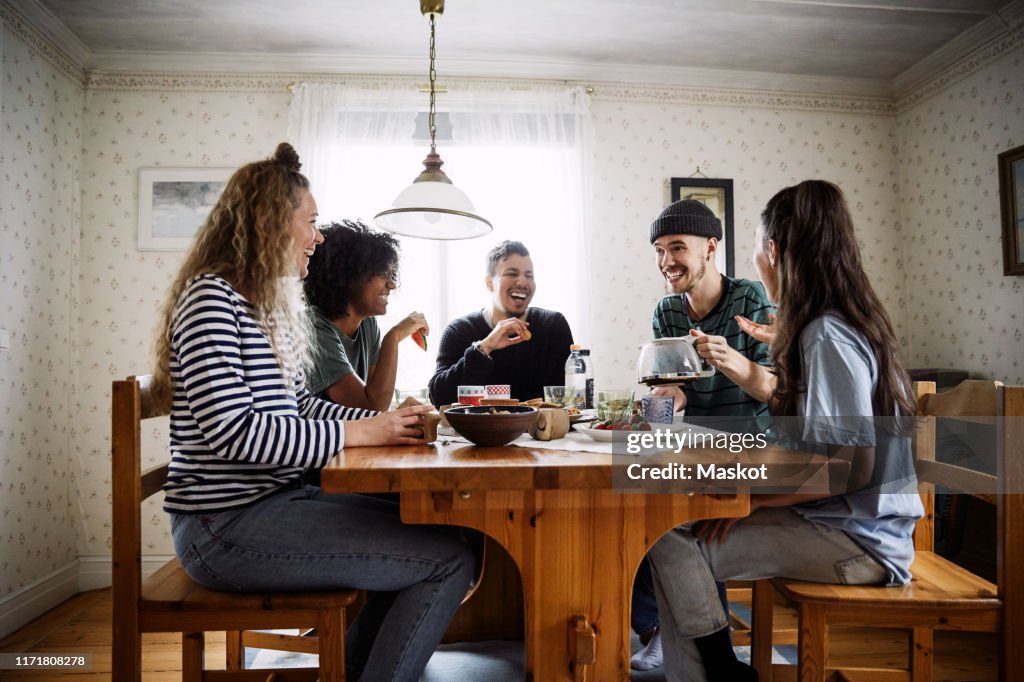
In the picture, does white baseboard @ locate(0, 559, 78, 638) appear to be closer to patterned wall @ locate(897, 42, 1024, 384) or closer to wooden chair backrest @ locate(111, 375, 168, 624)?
wooden chair backrest @ locate(111, 375, 168, 624)

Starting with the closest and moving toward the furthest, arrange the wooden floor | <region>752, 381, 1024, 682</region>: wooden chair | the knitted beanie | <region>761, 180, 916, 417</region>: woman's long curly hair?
<region>752, 381, 1024, 682</region>: wooden chair → <region>761, 180, 916, 417</region>: woman's long curly hair → the wooden floor → the knitted beanie

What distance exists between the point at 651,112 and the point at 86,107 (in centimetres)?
304

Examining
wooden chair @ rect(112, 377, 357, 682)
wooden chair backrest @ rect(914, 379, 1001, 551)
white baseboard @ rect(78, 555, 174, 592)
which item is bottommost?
white baseboard @ rect(78, 555, 174, 592)

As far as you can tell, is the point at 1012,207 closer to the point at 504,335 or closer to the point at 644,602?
the point at 504,335

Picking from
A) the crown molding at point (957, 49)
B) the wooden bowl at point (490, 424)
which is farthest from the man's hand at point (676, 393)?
the crown molding at point (957, 49)

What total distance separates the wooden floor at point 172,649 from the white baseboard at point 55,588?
0.06 meters

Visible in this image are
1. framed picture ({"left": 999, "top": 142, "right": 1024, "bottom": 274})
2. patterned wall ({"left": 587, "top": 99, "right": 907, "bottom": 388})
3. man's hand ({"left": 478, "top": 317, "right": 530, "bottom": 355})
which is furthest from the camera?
patterned wall ({"left": 587, "top": 99, "right": 907, "bottom": 388})

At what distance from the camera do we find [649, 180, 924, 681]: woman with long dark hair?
125 centimetres

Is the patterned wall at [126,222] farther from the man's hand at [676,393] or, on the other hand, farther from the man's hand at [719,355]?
the man's hand at [719,355]

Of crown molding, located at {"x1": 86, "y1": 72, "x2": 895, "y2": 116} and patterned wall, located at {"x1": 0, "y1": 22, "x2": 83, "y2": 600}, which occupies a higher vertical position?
crown molding, located at {"x1": 86, "y1": 72, "x2": 895, "y2": 116}

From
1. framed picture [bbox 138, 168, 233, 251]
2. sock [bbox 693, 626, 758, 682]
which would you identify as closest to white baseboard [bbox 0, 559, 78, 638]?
framed picture [bbox 138, 168, 233, 251]

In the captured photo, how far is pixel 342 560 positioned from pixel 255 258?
2.22 ft

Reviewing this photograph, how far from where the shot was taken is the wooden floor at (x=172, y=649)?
6.92 ft

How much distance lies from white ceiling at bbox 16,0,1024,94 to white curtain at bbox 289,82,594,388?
18 centimetres
